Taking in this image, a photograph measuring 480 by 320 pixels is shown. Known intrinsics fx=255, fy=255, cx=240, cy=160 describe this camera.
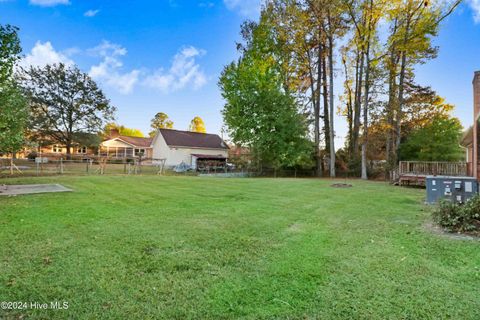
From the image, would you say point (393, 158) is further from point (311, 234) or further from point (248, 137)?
point (311, 234)

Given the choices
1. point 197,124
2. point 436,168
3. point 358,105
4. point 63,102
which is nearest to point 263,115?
point 358,105

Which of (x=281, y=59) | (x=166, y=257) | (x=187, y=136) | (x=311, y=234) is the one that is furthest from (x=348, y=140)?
(x=166, y=257)

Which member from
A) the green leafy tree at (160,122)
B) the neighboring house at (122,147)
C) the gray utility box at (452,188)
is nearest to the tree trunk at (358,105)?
the gray utility box at (452,188)

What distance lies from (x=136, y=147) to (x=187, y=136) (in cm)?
888

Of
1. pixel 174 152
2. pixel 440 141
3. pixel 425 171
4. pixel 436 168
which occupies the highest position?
pixel 440 141

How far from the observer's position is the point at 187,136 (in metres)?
31.0

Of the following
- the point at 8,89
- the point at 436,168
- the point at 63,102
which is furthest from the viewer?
the point at 63,102

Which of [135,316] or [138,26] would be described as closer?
[135,316]

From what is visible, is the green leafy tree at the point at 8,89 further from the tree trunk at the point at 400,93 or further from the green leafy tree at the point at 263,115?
the tree trunk at the point at 400,93

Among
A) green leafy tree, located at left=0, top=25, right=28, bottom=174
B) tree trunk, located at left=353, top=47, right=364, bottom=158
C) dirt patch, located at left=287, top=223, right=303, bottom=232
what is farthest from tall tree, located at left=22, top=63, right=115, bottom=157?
dirt patch, located at left=287, top=223, right=303, bottom=232

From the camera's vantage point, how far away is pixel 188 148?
95.2ft

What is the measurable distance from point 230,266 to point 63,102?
3045 cm

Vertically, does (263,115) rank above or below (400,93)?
below

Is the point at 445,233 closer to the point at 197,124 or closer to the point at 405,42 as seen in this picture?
the point at 405,42
